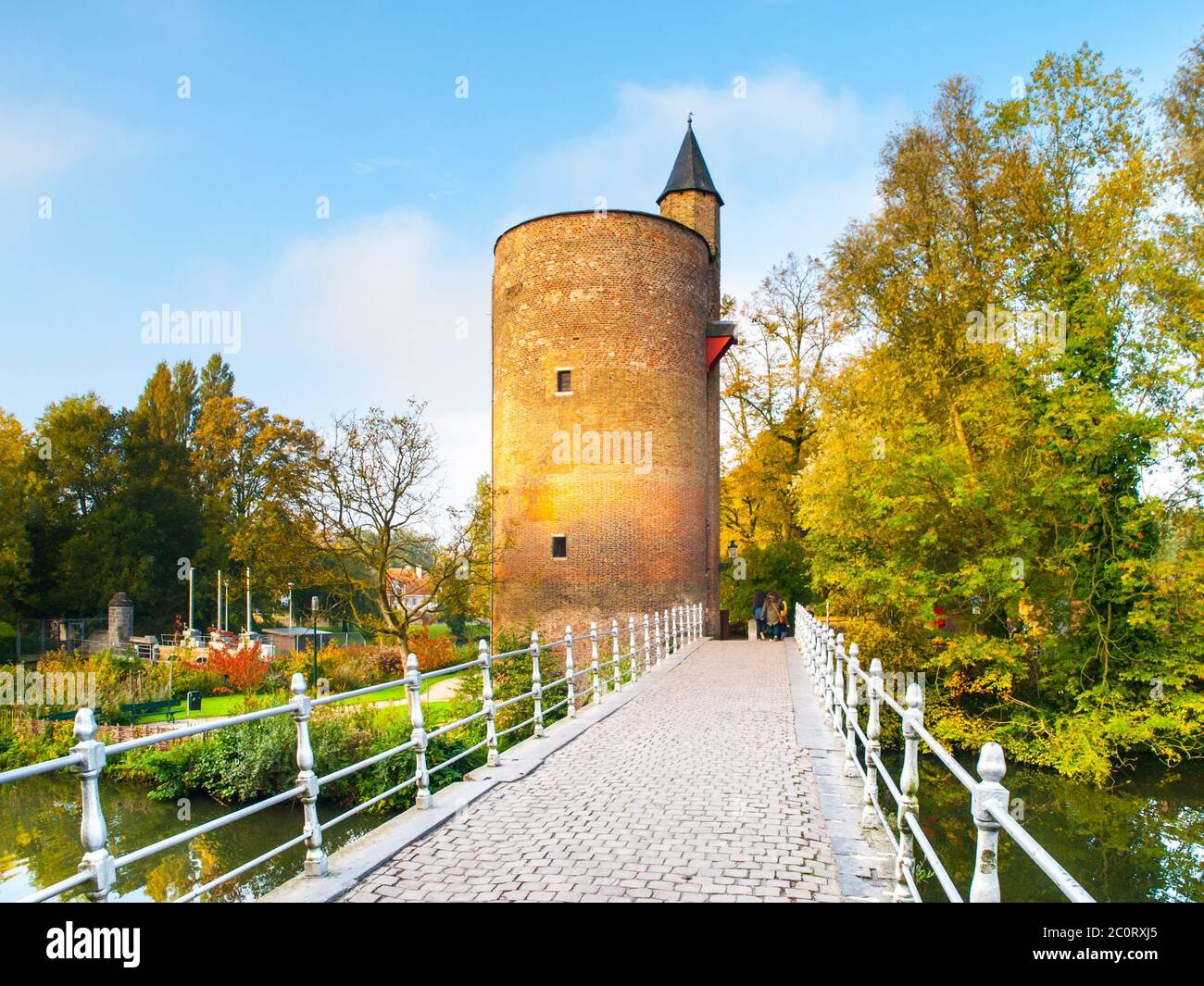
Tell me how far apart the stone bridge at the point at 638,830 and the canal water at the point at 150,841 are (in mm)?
6867

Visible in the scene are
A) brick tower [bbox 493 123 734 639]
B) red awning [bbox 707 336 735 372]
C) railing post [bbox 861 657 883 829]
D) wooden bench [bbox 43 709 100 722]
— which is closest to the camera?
railing post [bbox 861 657 883 829]

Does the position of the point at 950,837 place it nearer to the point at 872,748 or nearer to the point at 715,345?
the point at 872,748

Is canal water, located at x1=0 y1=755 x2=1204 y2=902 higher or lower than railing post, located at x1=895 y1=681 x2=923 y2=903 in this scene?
lower

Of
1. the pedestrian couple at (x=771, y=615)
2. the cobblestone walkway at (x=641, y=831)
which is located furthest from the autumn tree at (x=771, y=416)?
the cobblestone walkway at (x=641, y=831)

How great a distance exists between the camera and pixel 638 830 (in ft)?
19.4

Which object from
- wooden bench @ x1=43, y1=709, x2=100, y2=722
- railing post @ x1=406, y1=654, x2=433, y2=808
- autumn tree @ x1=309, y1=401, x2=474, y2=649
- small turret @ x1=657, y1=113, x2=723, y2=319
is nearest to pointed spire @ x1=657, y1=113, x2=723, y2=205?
small turret @ x1=657, y1=113, x2=723, y2=319

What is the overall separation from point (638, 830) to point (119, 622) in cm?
3439

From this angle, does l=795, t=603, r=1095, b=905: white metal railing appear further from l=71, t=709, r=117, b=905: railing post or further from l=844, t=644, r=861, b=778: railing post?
l=71, t=709, r=117, b=905: railing post

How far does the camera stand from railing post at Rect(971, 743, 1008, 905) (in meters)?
2.84

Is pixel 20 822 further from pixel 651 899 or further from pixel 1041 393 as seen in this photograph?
pixel 1041 393

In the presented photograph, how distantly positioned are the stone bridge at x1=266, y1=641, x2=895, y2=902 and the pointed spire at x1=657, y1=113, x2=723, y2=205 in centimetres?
2480

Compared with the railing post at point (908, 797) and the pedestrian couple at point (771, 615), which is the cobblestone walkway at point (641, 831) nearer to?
the railing post at point (908, 797)
